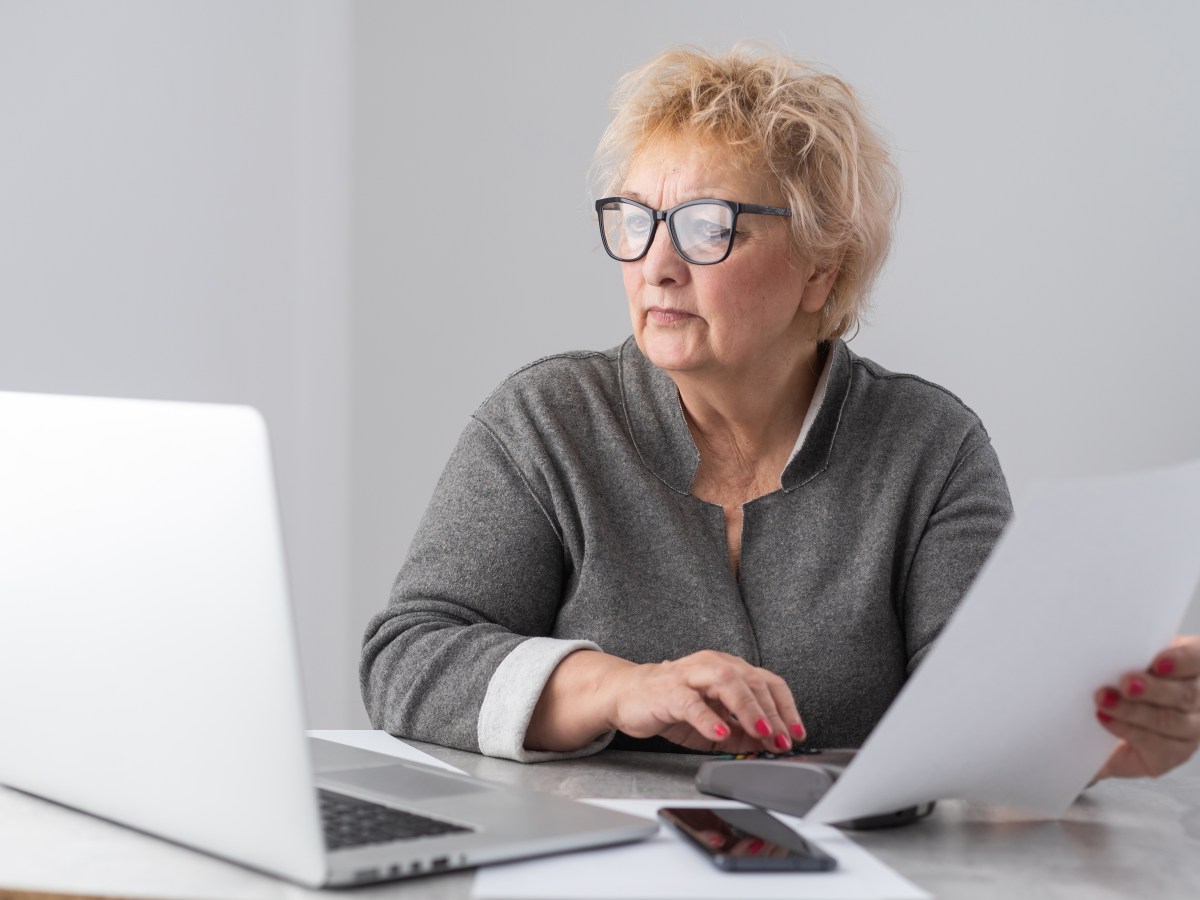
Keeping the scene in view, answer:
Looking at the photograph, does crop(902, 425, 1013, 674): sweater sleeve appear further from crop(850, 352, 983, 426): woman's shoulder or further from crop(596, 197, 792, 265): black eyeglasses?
crop(596, 197, 792, 265): black eyeglasses

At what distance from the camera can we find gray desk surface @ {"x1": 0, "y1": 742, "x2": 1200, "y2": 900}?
2.34ft

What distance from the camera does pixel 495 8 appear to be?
254 centimetres

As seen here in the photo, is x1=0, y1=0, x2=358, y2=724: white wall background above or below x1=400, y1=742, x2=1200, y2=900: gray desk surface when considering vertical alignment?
above

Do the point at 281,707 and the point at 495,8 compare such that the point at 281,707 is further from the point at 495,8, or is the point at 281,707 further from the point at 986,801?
the point at 495,8

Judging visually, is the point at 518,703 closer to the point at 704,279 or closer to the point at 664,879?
the point at 664,879

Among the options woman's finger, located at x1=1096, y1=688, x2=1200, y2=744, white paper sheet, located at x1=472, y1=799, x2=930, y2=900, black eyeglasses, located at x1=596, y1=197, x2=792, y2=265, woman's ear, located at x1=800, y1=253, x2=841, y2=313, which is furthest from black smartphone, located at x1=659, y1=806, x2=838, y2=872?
woman's ear, located at x1=800, y1=253, x2=841, y2=313

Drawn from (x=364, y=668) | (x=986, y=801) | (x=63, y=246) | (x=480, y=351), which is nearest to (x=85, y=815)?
(x=364, y=668)

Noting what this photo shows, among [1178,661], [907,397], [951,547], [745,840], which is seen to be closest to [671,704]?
[745,840]

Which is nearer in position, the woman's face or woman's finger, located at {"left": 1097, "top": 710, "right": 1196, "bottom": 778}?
woman's finger, located at {"left": 1097, "top": 710, "right": 1196, "bottom": 778}

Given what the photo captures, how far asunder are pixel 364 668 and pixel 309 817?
0.65 meters

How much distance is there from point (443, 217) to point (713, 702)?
1.77m

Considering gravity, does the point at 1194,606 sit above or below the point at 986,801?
below

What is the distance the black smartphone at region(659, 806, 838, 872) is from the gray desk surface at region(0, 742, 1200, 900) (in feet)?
0.20

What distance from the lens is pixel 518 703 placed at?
1.08 metres
